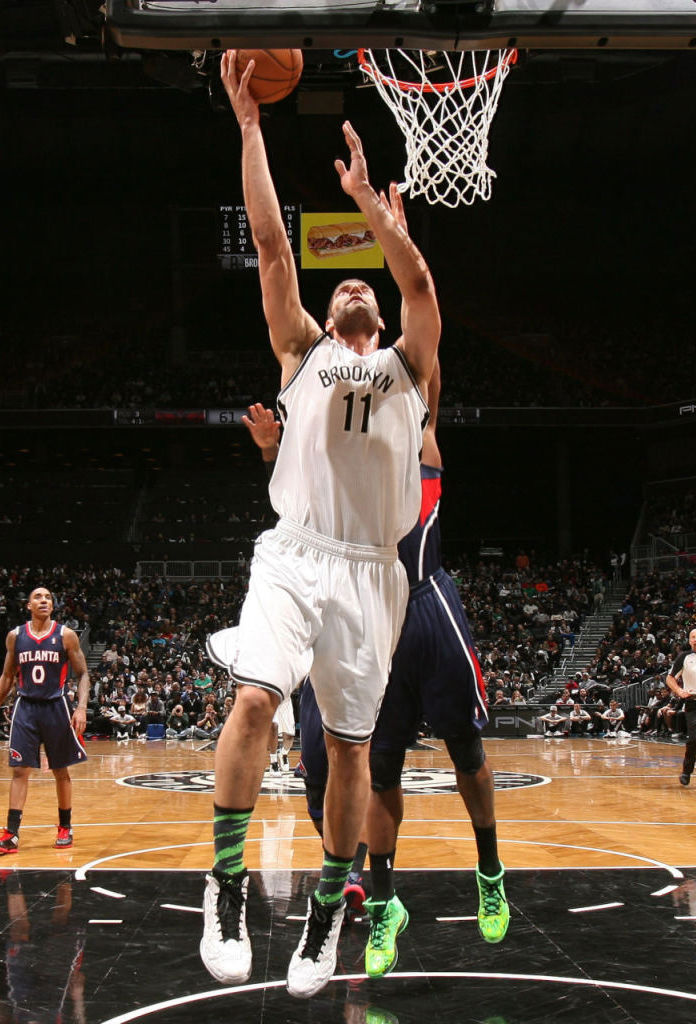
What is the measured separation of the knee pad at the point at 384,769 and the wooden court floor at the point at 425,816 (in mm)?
2920

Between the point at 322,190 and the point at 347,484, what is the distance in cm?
3077

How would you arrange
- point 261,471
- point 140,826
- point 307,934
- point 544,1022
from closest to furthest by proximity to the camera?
point 307,934 < point 544,1022 < point 140,826 < point 261,471

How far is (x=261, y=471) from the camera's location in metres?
33.5

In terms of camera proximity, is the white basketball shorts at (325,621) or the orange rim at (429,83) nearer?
the white basketball shorts at (325,621)

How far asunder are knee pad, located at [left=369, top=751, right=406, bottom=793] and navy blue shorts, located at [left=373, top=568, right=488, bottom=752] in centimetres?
5

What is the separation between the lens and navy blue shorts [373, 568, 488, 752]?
15.1 feet

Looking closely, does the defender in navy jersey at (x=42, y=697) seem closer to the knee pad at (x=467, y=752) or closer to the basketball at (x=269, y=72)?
the knee pad at (x=467, y=752)

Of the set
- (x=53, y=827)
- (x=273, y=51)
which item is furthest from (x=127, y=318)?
(x=273, y=51)

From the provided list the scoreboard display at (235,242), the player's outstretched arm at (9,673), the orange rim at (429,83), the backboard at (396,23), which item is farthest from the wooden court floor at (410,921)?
the scoreboard display at (235,242)

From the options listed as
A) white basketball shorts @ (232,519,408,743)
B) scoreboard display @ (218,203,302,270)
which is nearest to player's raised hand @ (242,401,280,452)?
white basketball shorts @ (232,519,408,743)

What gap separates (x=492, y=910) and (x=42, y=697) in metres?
5.17

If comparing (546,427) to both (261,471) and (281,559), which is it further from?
(281,559)

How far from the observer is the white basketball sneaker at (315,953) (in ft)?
11.1

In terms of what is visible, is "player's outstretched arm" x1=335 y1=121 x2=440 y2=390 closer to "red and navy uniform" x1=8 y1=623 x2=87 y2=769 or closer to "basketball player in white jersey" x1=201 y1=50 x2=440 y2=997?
"basketball player in white jersey" x1=201 y1=50 x2=440 y2=997
